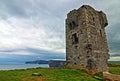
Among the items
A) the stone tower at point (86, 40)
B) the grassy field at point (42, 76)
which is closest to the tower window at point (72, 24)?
the stone tower at point (86, 40)

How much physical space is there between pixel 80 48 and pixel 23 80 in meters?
14.8

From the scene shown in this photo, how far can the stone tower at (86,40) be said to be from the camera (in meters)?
30.2

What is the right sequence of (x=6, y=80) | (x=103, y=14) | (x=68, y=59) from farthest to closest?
1. (x=103, y=14)
2. (x=68, y=59)
3. (x=6, y=80)

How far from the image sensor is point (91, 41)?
1210 inches

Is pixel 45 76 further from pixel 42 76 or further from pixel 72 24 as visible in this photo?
pixel 72 24

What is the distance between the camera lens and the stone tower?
99.2 feet

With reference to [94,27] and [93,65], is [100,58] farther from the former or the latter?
[94,27]

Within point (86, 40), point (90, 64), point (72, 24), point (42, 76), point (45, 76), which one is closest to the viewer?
point (42, 76)

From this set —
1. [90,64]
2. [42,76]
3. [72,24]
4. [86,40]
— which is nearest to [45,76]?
[42,76]

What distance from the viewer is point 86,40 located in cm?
3044

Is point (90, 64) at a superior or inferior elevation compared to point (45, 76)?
superior

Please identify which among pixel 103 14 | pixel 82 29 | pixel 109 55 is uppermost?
pixel 103 14

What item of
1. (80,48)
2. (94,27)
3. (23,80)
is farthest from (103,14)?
(23,80)

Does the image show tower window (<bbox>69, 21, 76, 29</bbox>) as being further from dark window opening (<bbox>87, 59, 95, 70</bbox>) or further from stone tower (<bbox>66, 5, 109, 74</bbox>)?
dark window opening (<bbox>87, 59, 95, 70</bbox>)
